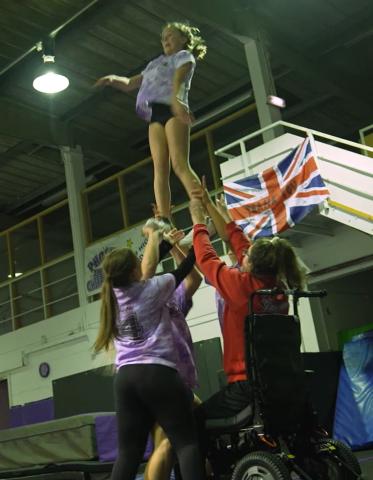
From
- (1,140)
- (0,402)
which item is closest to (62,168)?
(1,140)

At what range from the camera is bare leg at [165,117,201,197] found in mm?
2945

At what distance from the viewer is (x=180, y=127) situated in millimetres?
2947

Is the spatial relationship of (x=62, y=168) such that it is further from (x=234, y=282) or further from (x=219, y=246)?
(x=234, y=282)

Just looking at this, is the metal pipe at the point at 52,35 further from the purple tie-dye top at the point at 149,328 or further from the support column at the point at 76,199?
the purple tie-dye top at the point at 149,328

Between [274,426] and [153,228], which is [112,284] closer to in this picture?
[153,228]

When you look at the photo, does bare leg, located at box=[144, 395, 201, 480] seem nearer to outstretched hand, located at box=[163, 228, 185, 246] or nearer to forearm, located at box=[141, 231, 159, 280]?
forearm, located at box=[141, 231, 159, 280]

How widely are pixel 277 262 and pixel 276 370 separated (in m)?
0.47

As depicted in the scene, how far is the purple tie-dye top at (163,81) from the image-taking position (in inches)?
116

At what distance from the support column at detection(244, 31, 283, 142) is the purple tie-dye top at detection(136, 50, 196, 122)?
5.02 m

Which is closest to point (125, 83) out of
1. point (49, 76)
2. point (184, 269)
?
point (184, 269)

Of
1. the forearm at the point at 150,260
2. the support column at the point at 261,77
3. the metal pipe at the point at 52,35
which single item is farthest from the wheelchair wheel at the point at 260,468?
the support column at the point at 261,77

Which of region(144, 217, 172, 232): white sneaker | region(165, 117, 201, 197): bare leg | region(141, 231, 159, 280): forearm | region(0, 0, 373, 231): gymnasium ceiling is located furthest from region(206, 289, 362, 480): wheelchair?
region(0, 0, 373, 231): gymnasium ceiling

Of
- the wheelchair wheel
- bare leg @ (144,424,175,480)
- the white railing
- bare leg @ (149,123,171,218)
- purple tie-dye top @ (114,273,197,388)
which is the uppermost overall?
the white railing

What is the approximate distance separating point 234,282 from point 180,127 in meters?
0.80
